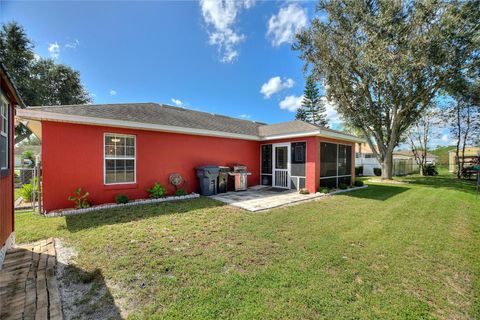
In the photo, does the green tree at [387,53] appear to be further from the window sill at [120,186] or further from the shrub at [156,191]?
the window sill at [120,186]

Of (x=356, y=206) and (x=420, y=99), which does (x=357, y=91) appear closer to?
(x=420, y=99)

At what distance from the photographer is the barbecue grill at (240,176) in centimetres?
933

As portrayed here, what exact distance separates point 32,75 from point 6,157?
2205cm

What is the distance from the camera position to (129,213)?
5.55m

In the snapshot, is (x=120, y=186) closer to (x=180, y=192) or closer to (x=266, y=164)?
(x=180, y=192)

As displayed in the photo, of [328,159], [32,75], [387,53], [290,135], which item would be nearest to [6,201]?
[290,135]

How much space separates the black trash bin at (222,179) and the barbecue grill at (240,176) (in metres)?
0.29

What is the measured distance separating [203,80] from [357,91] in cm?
1141

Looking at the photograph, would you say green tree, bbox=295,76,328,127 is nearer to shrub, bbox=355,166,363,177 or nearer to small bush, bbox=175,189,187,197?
shrub, bbox=355,166,363,177

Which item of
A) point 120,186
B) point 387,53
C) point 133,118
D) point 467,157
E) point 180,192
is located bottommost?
point 180,192

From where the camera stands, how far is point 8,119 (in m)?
3.67

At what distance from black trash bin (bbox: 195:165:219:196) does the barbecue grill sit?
103 cm

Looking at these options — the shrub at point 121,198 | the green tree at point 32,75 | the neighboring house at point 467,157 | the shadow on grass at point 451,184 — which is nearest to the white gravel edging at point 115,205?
the shrub at point 121,198

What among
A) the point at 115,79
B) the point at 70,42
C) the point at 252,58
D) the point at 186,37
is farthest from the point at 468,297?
the point at 115,79
